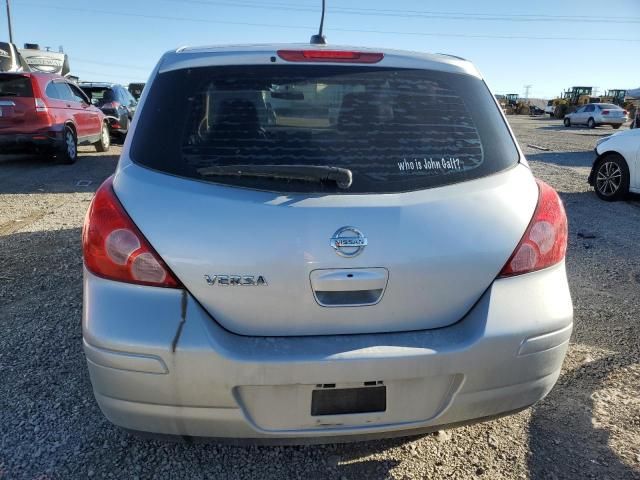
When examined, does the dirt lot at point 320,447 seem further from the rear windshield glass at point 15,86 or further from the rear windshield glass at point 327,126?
the rear windshield glass at point 15,86

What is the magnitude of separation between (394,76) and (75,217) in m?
5.38

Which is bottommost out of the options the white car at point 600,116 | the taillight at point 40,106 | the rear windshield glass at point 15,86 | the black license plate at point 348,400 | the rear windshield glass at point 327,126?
the white car at point 600,116

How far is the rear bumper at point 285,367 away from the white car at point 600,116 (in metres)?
38.8

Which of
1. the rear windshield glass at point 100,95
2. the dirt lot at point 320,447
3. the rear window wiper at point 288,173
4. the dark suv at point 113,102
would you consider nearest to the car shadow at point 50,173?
the dark suv at point 113,102

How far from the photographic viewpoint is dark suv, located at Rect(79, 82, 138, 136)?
Answer: 14.4 m

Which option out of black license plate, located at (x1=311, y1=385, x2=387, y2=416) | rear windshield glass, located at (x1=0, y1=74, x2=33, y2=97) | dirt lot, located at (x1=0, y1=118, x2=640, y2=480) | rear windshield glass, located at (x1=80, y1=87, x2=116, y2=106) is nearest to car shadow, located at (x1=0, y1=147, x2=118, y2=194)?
rear windshield glass, located at (x1=0, y1=74, x2=33, y2=97)

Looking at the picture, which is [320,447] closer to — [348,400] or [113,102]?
[348,400]

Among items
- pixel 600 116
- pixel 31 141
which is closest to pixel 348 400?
pixel 31 141

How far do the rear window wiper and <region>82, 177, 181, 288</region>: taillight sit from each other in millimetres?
325

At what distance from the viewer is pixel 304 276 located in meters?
1.70

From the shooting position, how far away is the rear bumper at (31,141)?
31.0ft

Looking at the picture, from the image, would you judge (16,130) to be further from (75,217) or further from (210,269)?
(210,269)

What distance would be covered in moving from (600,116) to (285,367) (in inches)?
1558

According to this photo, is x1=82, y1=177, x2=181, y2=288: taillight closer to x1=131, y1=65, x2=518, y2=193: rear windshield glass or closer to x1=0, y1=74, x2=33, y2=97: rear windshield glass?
x1=131, y1=65, x2=518, y2=193: rear windshield glass
